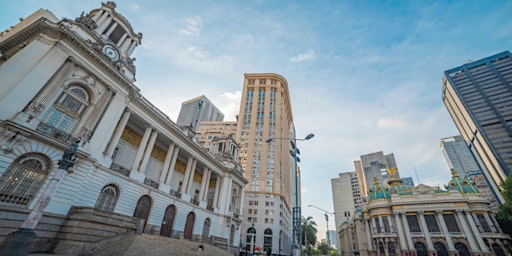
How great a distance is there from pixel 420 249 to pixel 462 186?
14288 millimetres

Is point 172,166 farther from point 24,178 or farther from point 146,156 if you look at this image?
point 24,178

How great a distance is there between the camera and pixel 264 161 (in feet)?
194

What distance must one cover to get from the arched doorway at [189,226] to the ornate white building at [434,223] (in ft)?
113

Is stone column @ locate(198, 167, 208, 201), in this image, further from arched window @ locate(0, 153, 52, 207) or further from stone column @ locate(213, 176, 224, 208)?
arched window @ locate(0, 153, 52, 207)

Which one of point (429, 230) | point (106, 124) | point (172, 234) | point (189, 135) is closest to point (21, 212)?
point (106, 124)

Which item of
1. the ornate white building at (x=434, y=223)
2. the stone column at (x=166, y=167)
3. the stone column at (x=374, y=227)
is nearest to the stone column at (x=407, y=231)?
the ornate white building at (x=434, y=223)

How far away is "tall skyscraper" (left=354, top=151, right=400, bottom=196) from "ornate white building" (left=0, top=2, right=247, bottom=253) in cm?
11575

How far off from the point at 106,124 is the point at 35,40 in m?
7.02

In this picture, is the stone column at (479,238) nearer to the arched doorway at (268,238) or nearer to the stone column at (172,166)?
the arched doorway at (268,238)

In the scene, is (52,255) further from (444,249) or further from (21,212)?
(444,249)

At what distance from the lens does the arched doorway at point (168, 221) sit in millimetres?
21406

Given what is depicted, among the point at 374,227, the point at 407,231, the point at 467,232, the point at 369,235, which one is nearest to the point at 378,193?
the point at 374,227

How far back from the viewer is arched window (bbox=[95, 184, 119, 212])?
54.0 feet

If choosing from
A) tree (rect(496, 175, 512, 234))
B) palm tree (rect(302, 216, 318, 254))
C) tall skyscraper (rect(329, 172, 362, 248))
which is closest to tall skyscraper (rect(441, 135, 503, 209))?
tall skyscraper (rect(329, 172, 362, 248))
